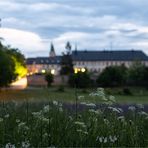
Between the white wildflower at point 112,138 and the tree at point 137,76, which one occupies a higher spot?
Answer: the white wildflower at point 112,138

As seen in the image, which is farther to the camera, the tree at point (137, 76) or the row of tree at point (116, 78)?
the tree at point (137, 76)

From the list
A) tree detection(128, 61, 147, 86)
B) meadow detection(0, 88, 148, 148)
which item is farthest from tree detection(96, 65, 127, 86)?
meadow detection(0, 88, 148, 148)

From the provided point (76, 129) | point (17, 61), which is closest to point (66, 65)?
point (17, 61)

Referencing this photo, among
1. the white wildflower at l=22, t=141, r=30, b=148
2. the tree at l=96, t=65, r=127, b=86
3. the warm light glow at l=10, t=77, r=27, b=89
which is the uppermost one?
the white wildflower at l=22, t=141, r=30, b=148

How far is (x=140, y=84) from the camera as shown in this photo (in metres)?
151

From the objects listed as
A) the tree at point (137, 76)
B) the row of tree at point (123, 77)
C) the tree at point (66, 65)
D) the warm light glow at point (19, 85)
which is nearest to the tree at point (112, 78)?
the row of tree at point (123, 77)

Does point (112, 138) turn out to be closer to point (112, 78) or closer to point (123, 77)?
point (112, 78)

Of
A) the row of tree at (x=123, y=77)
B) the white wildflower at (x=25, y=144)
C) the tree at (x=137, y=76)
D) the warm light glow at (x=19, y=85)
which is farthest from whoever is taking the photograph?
the tree at (x=137, y=76)

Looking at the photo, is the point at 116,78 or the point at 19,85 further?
the point at 19,85

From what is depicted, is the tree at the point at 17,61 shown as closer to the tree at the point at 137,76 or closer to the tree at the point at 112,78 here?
the tree at the point at 112,78

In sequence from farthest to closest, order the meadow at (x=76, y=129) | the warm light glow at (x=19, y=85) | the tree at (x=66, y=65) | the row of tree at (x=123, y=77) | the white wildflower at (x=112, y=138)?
the tree at (x=66, y=65) < the row of tree at (x=123, y=77) < the warm light glow at (x=19, y=85) < the meadow at (x=76, y=129) < the white wildflower at (x=112, y=138)

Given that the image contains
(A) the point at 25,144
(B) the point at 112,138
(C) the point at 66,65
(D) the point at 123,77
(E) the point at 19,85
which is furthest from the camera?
(C) the point at 66,65

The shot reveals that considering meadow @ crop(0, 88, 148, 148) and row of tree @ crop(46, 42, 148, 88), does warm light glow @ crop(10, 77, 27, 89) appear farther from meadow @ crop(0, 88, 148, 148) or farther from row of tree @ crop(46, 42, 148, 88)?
meadow @ crop(0, 88, 148, 148)

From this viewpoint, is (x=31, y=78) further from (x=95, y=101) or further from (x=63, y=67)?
(x=95, y=101)
